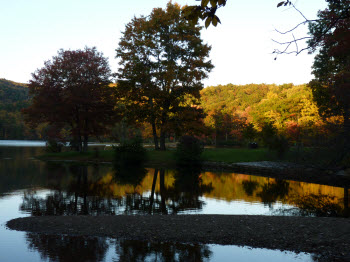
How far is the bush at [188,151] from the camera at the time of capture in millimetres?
29938

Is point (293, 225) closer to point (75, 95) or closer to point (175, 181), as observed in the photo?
point (175, 181)

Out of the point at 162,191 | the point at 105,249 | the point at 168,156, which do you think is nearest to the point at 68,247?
the point at 105,249

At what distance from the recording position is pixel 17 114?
120625 millimetres

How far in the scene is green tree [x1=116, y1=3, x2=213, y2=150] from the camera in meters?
35.4

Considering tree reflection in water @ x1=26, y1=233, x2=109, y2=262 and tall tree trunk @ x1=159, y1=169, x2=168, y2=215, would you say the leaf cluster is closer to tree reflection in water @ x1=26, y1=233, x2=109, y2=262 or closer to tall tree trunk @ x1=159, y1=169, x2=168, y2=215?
tree reflection in water @ x1=26, y1=233, x2=109, y2=262

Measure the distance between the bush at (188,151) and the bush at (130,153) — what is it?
3705 mm

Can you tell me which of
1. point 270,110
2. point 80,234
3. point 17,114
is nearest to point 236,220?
point 80,234

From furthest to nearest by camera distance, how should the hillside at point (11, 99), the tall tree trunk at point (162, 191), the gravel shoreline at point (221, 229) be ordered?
the hillside at point (11, 99) < the tall tree trunk at point (162, 191) < the gravel shoreline at point (221, 229)

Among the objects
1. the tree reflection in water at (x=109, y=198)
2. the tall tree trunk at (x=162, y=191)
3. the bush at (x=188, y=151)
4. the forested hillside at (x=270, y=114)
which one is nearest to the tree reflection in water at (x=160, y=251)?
the tall tree trunk at (x=162, y=191)

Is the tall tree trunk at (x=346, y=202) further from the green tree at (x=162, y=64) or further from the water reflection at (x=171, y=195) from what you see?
the green tree at (x=162, y=64)

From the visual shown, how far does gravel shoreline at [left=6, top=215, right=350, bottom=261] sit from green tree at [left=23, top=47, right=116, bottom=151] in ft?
85.4

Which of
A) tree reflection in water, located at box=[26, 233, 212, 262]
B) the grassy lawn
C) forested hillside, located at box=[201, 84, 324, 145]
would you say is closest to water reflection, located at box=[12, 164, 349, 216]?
tree reflection in water, located at box=[26, 233, 212, 262]

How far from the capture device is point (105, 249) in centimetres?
748

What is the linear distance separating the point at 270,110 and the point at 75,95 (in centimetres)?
4054
